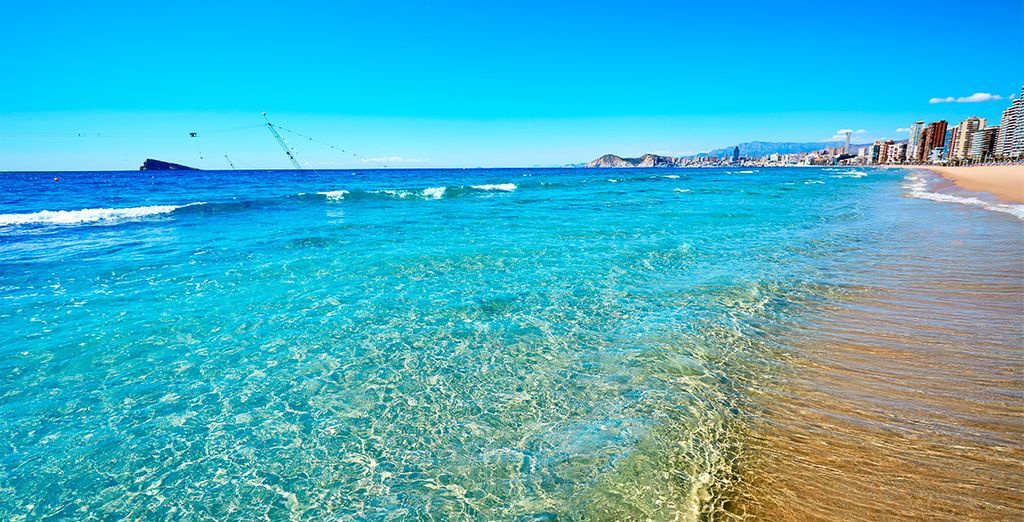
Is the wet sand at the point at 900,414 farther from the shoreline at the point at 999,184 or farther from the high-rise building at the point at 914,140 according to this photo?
the high-rise building at the point at 914,140

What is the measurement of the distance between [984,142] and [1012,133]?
2202 cm

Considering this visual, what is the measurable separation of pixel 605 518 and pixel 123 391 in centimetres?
536

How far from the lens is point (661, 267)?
10.3 m

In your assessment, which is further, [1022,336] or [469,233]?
[469,233]

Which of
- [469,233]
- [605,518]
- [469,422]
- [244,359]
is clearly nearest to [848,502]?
[605,518]

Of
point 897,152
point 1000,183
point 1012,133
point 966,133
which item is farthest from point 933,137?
point 1000,183

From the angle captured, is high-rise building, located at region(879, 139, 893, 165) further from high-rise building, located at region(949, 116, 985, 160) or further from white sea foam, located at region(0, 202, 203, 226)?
white sea foam, located at region(0, 202, 203, 226)

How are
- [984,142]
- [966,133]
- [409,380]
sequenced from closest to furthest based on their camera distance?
[409,380] < [984,142] < [966,133]

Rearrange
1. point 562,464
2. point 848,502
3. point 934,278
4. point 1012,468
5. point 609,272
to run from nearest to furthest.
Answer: point 848,502, point 1012,468, point 562,464, point 934,278, point 609,272

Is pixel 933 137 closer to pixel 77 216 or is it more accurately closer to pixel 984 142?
pixel 984 142

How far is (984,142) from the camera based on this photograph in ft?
477

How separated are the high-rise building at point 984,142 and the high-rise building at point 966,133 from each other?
503 cm

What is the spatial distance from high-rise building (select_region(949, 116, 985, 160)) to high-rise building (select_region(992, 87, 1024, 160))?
14.5 m

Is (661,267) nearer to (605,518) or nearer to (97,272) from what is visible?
(605,518)
